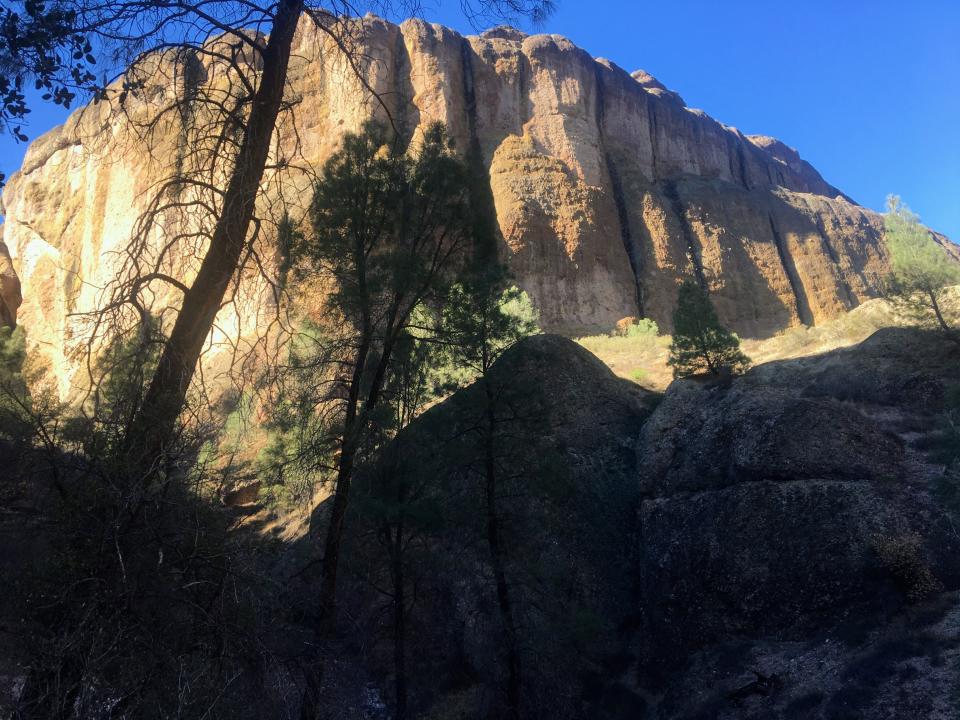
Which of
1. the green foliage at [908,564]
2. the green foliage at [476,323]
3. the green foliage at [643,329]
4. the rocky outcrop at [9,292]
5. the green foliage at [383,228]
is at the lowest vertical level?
the green foliage at [908,564]

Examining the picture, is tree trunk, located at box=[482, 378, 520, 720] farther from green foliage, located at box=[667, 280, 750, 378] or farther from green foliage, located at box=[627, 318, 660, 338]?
green foliage, located at box=[627, 318, 660, 338]

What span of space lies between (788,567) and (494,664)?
20.5 ft

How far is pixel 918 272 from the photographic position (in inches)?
728

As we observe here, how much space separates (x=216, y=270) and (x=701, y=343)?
18.5 m

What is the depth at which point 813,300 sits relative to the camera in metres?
51.6

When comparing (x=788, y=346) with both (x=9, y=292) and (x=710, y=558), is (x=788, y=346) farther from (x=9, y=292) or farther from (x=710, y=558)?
(x=9, y=292)

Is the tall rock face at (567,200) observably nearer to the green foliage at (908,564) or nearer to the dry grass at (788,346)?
the dry grass at (788,346)

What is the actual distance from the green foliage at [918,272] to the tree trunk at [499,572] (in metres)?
12.7

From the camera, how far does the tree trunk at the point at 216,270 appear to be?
410cm

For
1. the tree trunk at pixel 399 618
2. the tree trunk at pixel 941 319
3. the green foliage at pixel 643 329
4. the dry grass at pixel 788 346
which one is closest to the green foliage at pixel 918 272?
the tree trunk at pixel 941 319

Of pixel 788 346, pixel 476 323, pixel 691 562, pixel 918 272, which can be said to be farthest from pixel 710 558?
pixel 788 346

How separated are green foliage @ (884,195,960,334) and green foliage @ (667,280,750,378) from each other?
4473mm

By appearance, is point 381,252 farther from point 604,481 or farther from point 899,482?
point 899,482

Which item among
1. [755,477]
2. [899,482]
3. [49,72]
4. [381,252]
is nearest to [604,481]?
[755,477]
